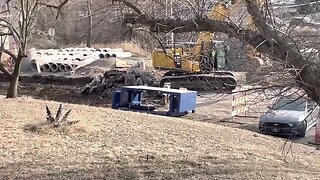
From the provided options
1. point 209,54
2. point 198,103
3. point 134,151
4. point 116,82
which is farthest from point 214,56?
point 116,82

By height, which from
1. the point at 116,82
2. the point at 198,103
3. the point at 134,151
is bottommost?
the point at 198,103

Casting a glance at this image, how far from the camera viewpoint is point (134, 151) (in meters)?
10.2

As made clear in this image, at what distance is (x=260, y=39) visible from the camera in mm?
6031

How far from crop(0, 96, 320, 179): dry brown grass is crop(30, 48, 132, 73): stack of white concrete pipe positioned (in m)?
24.7

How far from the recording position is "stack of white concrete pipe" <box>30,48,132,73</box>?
127 feet

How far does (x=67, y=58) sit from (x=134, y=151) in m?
31.7

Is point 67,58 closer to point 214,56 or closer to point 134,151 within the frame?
point 134,151

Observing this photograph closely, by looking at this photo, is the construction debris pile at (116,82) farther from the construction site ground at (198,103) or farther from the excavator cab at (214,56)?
the excavator cab at (214,56)

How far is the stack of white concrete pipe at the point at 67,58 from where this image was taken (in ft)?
127

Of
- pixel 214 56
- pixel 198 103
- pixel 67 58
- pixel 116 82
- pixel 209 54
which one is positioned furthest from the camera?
pixel 67 58

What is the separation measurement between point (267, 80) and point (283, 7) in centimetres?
75

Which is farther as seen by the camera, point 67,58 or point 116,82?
point 67,58

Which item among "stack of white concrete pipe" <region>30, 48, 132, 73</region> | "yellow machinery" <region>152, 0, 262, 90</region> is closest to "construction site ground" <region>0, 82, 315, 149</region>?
"yellow machinery" <region>152, 0, 262, 90</region>

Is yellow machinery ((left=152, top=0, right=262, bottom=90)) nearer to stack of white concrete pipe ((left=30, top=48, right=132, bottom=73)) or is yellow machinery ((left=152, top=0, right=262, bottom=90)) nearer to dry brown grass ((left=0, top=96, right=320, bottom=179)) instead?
dry brown grass ((left=0, top=96, right=320, bottom=179))
